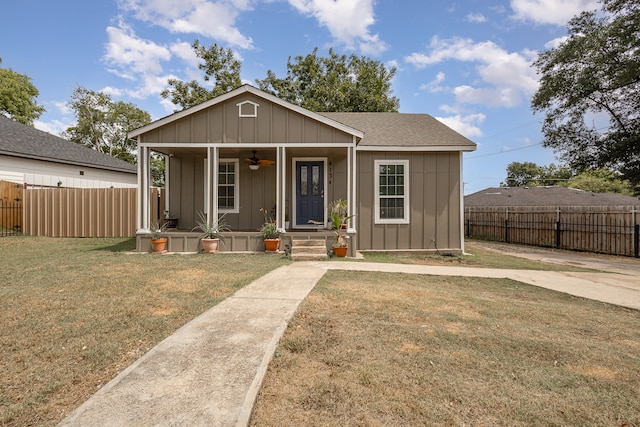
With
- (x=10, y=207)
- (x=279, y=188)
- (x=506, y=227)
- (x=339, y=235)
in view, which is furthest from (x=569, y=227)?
(x=10, y=207)

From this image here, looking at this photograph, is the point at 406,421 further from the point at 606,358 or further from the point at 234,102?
the point at 234,102

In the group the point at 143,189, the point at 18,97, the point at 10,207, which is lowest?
the point at 10,207

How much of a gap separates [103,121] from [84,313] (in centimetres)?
3322

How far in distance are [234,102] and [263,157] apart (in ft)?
A: 6.98

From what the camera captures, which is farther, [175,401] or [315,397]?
[315,397]

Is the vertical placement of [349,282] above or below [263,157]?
below

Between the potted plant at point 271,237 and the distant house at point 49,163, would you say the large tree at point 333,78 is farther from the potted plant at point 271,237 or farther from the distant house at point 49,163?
the potted plant at point 271,237

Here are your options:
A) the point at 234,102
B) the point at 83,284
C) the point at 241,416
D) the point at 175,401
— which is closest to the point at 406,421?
the point at 241,416

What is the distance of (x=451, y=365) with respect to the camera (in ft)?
8.17

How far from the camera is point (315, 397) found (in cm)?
204

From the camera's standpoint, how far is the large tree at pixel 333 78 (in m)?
22.0

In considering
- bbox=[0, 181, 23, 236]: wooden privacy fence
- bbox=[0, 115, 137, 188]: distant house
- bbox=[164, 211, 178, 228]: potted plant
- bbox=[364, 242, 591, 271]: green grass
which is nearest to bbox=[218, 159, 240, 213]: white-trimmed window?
bbox=[164, 211, 178, 228]: potted plant

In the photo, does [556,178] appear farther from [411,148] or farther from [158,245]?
[158,245]

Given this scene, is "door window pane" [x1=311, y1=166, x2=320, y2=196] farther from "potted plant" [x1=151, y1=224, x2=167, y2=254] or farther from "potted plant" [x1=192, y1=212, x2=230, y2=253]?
"potted plant" [x1=151, y1=224, x2=167, y2=254]
